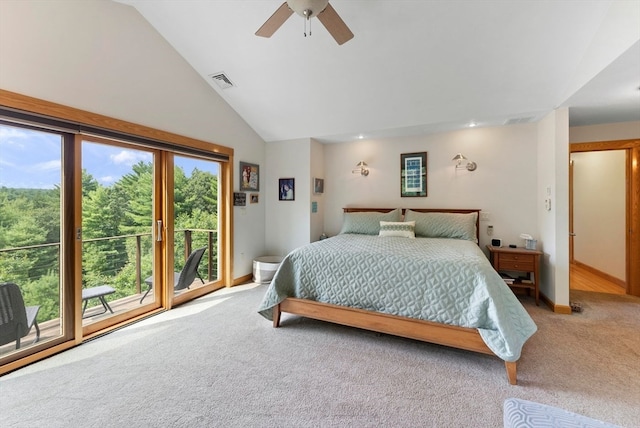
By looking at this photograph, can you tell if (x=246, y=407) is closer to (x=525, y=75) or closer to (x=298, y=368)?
(x=298, y=368)

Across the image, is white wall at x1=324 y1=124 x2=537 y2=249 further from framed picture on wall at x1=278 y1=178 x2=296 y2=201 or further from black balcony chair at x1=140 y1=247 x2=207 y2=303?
black balcony chair at x1=140 y1=247 x2=207 y2=303

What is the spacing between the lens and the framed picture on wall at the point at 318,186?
182 inches

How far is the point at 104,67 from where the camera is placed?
2516 mm

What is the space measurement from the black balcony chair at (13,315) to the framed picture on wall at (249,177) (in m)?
2.65

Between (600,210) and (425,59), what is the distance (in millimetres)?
4422

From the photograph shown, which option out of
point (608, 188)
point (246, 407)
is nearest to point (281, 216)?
point (246, 407)

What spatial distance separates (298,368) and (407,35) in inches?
127

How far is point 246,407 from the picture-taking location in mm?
1664

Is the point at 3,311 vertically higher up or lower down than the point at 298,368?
higher up

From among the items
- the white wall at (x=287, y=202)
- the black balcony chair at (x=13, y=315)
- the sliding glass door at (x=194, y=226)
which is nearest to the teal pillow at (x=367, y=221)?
the white wall at (x=287, y=202)

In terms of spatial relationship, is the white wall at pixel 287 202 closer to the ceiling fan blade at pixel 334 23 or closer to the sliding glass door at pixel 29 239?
the ceiling fan blade at pixel 334 23

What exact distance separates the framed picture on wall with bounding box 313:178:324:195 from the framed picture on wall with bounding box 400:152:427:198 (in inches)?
55.6

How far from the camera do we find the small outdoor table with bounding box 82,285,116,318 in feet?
8.40

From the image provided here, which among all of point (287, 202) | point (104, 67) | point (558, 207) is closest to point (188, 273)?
point (287, 202)
